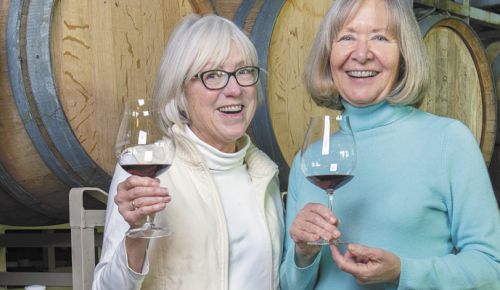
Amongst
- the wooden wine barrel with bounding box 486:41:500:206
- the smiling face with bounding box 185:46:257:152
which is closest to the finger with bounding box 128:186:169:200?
the smiling face with bounding box 185:46:257:152

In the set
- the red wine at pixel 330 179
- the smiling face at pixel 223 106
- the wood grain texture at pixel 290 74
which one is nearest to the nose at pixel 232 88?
the smiling face at pixel 223 106

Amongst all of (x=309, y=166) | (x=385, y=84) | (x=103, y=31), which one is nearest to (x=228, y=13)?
(x=103, y=31)

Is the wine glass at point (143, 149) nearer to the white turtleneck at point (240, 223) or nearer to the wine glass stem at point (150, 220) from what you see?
the wine glass stem at point (150, 220)

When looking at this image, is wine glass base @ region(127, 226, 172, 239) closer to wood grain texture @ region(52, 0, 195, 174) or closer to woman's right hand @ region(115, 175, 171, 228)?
woman's right hand @ region(115, 175, 171, 228)

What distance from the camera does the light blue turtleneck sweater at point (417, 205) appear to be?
1436 millimetres

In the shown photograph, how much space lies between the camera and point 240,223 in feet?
5.62

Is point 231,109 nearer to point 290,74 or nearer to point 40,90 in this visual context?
point 40,90

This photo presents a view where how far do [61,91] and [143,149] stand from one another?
59 cm

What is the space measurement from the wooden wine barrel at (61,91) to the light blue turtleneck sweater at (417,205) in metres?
0.68

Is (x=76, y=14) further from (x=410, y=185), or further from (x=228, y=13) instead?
(x=410, y=185)

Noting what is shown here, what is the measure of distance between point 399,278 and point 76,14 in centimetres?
119

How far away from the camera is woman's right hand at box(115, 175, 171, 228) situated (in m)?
1.36

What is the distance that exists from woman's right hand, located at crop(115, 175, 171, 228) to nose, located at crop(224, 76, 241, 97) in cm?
39

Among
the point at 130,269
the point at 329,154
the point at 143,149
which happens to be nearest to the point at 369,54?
the point at 329,154
